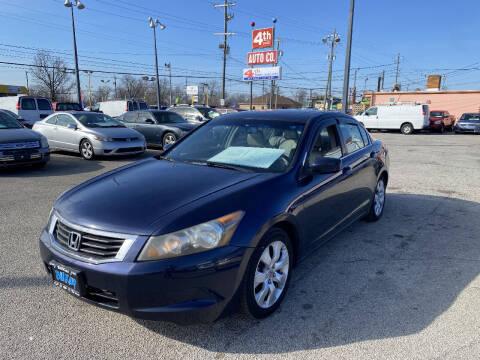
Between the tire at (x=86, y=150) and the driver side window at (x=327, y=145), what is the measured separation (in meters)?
8.40

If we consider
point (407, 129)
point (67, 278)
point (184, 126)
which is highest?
point (184, 126)

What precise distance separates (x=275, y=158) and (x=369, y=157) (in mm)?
1890

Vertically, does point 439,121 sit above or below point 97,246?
below

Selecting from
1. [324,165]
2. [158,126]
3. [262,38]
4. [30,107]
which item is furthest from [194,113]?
[262,38]

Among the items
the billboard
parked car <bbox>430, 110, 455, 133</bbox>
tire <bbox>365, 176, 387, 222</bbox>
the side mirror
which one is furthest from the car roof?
the billboard

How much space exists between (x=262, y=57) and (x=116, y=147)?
24735mm

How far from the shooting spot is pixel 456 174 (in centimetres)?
931

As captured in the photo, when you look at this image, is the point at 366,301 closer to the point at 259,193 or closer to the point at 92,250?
the point at 259,193

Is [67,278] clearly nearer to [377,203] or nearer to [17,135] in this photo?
[377,203]

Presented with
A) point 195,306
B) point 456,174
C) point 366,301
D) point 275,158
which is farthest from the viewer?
point 456,174

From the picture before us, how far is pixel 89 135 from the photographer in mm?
10516

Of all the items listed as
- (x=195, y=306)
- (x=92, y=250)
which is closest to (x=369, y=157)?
(x=195, y=306)

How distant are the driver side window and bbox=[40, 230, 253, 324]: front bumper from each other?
1.47 m

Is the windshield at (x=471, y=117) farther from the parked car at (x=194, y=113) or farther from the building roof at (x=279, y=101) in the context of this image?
the building roof at (x=279, y=101)
